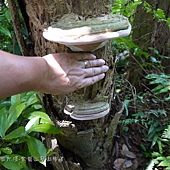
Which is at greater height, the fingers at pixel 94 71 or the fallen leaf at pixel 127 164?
the fingers at pixel 94 71

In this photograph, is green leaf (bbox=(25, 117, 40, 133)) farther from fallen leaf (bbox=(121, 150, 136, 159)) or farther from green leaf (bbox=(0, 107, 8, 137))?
fallen leaf (bbox=(121, 150, 136, 159))

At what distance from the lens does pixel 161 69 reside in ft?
7.84

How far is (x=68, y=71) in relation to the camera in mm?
988

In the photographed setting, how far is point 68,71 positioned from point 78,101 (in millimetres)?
309

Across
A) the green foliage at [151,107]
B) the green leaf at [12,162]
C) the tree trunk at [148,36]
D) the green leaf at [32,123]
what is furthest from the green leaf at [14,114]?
the tree trunk at [148,36]

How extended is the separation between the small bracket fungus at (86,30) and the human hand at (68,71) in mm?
67

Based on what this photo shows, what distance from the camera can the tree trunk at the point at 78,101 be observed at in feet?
3.37

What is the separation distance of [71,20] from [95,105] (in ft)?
1.75

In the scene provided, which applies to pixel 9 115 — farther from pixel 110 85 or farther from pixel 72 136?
pixel 110 85

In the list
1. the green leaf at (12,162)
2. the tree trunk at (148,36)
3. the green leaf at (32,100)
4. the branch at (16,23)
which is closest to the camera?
the branch at (16,23)

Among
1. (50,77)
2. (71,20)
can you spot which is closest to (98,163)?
(50,77)

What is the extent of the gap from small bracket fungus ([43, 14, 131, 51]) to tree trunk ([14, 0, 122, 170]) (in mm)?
92

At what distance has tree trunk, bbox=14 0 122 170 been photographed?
1027 mm

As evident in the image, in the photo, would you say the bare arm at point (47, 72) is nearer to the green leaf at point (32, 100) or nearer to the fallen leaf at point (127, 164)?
the green leaf at point (32, 100)
